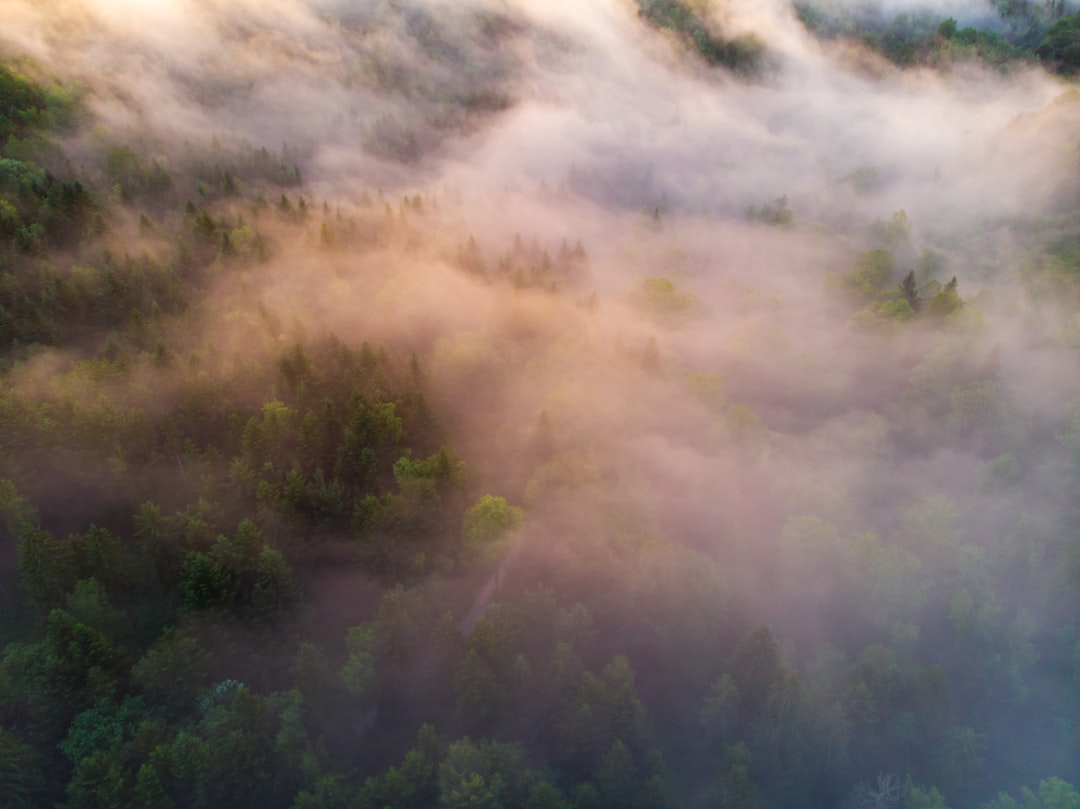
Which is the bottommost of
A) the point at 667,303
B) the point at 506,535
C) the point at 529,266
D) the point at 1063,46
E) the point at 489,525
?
the point at 506,535

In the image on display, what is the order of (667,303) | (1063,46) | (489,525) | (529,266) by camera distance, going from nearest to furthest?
(489,525) → (667,303) → (529,266) → (1063,46)

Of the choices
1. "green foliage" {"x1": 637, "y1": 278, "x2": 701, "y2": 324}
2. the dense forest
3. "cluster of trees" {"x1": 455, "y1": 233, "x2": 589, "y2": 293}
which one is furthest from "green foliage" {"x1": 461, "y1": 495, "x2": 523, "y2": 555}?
"green foliage" {"x1": 637, "y1": 278, "x2": 701, "y2": 324}

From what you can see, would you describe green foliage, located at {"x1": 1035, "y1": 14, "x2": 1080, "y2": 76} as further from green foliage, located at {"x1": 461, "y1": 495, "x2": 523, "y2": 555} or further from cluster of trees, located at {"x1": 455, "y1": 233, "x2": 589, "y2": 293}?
green foliage, located at {"x1": 461, "y1": 495, "x2": 523, "y2": 555}

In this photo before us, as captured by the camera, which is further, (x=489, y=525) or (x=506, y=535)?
(x=506, y=535)

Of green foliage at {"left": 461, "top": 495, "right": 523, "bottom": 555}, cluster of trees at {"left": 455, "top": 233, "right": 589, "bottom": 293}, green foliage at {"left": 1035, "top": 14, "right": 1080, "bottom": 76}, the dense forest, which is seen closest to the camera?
the dense forest

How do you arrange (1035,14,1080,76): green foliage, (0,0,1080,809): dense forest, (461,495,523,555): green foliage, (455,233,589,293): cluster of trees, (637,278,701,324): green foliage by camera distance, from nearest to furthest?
(0,0,1080,809): dense forest < (461,495,523,555): green foliage < (637,278,701,324): green foliage < (455,233,589,293): cluster of trees < (1035,14,1080,76): green foliage

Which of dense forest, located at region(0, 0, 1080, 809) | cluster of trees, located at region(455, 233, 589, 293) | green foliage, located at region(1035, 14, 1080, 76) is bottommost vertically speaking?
dense forest, located at region(0, 0, 1080, 809)

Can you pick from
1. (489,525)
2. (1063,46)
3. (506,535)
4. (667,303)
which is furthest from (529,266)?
(1063,46)

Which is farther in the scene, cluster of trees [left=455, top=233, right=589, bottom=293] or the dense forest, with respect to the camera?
cluster of trees [left=455, top=233, right=589, bottom=293]

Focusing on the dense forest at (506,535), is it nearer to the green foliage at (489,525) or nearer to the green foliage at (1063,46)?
the green foliage at (489,525)

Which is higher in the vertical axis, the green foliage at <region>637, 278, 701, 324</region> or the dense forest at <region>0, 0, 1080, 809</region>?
the green foliage at <region>637, 278, 701, 324</region>

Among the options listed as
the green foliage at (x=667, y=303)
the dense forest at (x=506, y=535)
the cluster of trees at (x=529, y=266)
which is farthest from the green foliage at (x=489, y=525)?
the green foliage at (x=667, y=303)

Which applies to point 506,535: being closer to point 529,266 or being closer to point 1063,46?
point 529,266
